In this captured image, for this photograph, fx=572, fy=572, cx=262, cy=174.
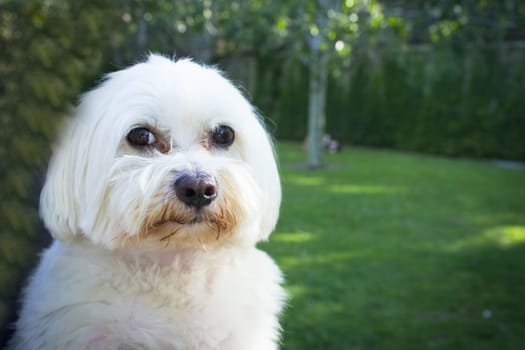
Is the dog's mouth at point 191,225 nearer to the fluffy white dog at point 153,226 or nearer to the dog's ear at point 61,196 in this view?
the fluffy white dog at point 153,226

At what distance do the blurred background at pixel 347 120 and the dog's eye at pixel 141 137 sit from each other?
0.65 ft

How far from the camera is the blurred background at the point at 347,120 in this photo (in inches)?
49.4

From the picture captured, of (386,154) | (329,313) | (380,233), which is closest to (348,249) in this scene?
(380,233)

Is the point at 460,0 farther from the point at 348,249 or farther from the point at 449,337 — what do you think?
the point at 449,337

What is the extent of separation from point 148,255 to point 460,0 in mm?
4369

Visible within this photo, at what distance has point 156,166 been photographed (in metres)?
1.66

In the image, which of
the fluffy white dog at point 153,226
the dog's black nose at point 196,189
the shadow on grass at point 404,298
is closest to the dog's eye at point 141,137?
the fluffy white dog at point 153,226

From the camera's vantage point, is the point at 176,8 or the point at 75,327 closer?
the point at 75,327

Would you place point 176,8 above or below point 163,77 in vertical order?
above

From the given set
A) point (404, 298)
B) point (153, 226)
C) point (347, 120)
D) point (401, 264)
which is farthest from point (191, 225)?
point (347, 120)

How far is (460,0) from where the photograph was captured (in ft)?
16.9

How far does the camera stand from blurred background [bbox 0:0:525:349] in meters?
1.26

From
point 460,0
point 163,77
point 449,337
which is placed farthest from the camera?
point 460,0

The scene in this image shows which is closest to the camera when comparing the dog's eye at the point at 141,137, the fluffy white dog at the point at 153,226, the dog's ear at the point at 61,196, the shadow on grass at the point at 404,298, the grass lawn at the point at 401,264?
the fluffy white dog at the point at 153,226
